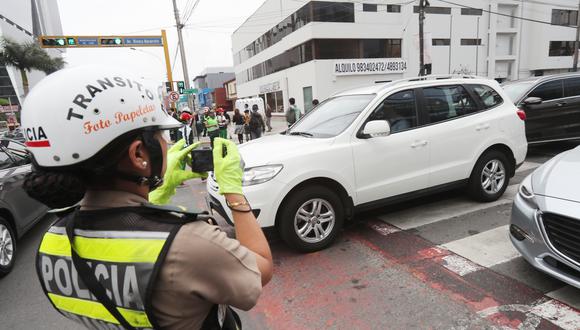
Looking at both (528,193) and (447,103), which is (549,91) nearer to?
(447,103)

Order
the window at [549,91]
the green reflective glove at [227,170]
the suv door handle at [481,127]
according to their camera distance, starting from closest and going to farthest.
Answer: the green reflective glove at [227,170] → the suv door handle at [481,127] → the window at [549,91]

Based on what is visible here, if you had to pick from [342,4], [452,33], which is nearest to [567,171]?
[342,4]

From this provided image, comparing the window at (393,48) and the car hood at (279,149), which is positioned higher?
the window at (393,48)

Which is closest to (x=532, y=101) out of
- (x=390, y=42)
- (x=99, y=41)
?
(x=99, y=41)

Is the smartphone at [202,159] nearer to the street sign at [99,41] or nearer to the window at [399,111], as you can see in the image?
the window at [399,111]

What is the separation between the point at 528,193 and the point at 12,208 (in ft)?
18.9

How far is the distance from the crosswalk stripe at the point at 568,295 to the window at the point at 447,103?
2326 millimetres

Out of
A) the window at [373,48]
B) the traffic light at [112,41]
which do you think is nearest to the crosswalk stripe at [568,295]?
the traffic light at [112,41]

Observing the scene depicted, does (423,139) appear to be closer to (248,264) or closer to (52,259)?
(248,264)

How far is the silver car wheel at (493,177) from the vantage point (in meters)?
4.87

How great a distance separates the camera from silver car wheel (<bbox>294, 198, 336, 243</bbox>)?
3.76m

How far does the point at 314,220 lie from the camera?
3.80 meters

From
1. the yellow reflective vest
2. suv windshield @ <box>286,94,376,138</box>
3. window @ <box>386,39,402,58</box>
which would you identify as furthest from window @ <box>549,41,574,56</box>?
the yellow reflective vest

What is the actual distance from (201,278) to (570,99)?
9326 mm
